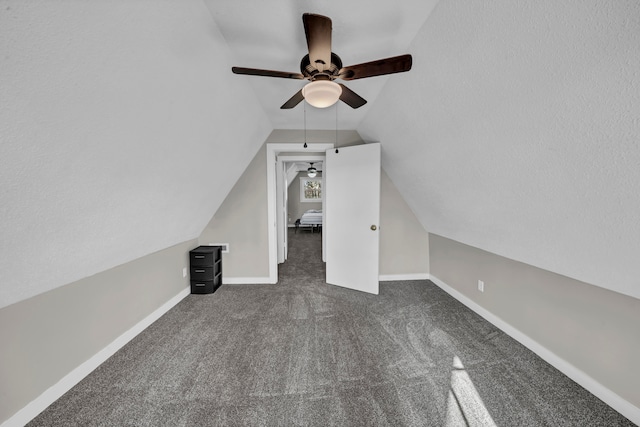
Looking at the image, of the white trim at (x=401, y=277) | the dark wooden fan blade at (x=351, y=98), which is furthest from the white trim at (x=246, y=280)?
the dark wooden fan blade at (x=351, y=98)

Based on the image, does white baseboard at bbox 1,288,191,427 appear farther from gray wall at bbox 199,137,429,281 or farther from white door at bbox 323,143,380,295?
white door at bbox 323,143,380,295

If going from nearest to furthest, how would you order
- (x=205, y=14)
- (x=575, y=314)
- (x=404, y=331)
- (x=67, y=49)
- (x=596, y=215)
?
(x=67, y=49)
(x=596, y=215)
(x=205, y=14)
(x=575, y=314)
(x=404, y=331)

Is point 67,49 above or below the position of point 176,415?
above

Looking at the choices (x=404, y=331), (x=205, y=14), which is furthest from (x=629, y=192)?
(x=205, y=14)

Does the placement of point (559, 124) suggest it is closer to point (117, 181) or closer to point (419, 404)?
point (419, 404)

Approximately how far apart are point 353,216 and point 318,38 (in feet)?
7.27

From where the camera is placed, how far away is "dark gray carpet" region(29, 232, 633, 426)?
135 cm

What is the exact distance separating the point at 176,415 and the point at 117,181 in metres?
1.48

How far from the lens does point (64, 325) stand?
155 cm

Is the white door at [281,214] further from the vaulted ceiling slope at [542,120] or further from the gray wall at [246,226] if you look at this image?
the vaulted ceiling slope at [542,120]

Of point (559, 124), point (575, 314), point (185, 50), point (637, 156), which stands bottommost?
point (575, 314)

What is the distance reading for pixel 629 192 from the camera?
1.00 m

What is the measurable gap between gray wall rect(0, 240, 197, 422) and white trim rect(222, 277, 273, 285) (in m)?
1.03

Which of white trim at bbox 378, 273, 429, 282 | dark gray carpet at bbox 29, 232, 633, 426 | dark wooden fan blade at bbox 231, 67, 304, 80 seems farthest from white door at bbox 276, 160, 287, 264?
dark wooden fan blade at bbox 231, 67, 304, 80
